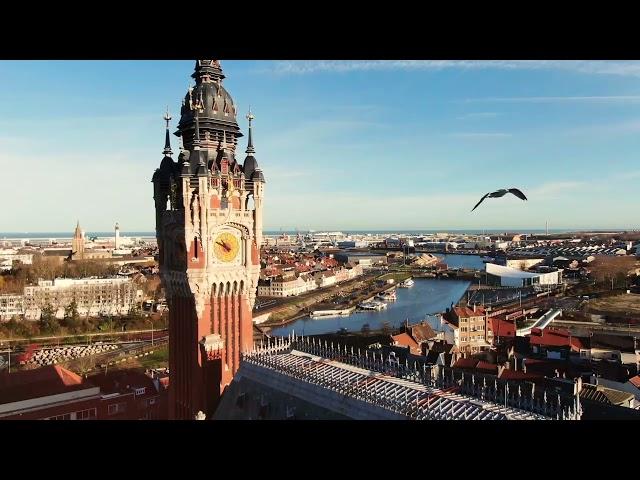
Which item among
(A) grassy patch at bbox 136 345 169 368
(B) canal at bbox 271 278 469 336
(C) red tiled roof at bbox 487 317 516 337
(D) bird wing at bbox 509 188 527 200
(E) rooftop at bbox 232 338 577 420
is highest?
(D) bird wing at bbox 509 188 527 200

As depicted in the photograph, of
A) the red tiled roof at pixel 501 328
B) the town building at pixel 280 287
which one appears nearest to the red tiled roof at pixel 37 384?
the red tiled roof at pixel 501 328

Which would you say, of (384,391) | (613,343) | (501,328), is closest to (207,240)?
(384,391)

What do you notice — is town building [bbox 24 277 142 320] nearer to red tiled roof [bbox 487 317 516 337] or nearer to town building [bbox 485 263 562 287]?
red tiled roof [bbox 487 317 516 337]

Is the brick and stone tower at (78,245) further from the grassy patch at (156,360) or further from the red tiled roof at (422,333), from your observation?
the red tiled roof at (422,333)

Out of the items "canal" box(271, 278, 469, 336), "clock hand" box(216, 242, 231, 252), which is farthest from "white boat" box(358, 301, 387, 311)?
"clock hand" box(216, 242, 231, 252)
